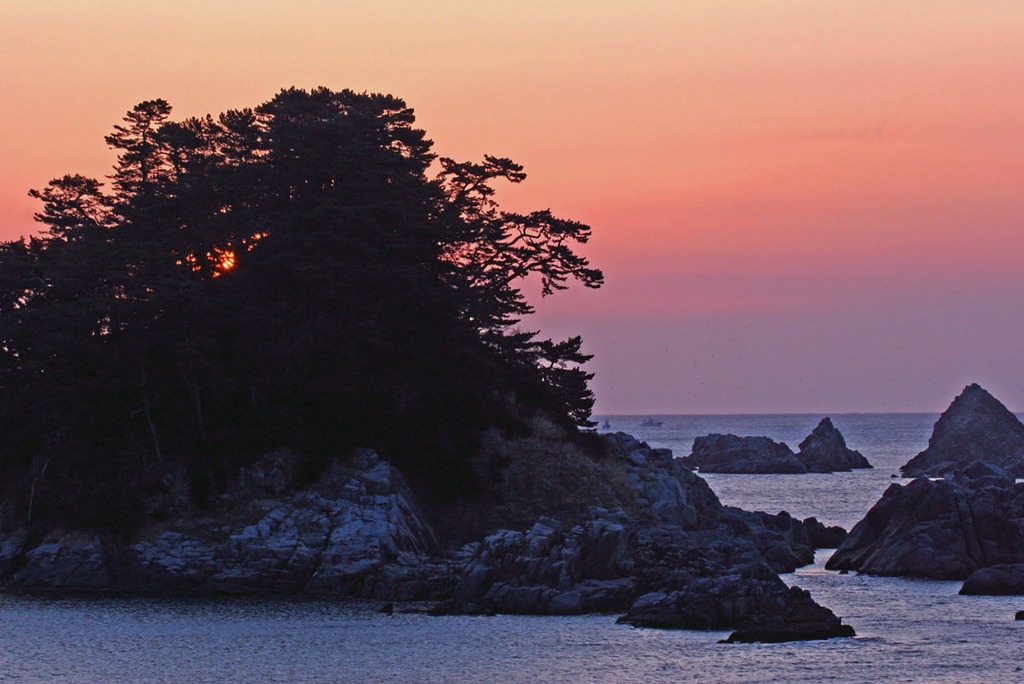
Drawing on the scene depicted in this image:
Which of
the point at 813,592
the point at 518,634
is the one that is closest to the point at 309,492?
the point at 518,634

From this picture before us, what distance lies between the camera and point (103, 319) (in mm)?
72000

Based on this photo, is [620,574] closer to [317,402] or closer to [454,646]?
[454,646]

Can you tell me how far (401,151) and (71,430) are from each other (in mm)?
27666

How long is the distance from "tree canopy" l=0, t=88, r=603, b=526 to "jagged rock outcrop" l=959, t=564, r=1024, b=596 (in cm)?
2525

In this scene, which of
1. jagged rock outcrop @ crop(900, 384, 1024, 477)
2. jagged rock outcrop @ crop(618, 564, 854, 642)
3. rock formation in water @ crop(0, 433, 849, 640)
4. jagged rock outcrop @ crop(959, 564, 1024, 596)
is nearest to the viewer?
jagged rock outcrop @ crop(618, 564, 854, 642)

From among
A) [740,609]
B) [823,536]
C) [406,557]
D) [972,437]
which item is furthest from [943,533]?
[972,437]

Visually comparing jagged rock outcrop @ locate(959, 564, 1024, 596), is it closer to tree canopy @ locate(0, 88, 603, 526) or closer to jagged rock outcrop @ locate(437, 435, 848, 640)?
jagged rock outcrop @ locate(437, 435, 848, 640)

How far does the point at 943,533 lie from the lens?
71.3 metres

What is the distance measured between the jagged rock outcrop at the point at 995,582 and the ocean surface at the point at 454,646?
1.21m

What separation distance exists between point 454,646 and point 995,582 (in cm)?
2696

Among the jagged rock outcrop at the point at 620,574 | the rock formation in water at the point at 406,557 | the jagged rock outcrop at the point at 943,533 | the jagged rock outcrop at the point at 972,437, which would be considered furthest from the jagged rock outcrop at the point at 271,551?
the jagged rock outcrop at the point at 972,437

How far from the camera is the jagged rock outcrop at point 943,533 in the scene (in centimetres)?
7000

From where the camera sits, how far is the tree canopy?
71.0m

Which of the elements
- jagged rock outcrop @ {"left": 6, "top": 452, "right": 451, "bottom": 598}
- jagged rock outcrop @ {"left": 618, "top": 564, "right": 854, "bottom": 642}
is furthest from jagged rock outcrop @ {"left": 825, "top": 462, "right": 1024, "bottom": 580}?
jagged rock outcrop @ {"left": 6, "top": 452, "right": 451, "bottom": 598}
